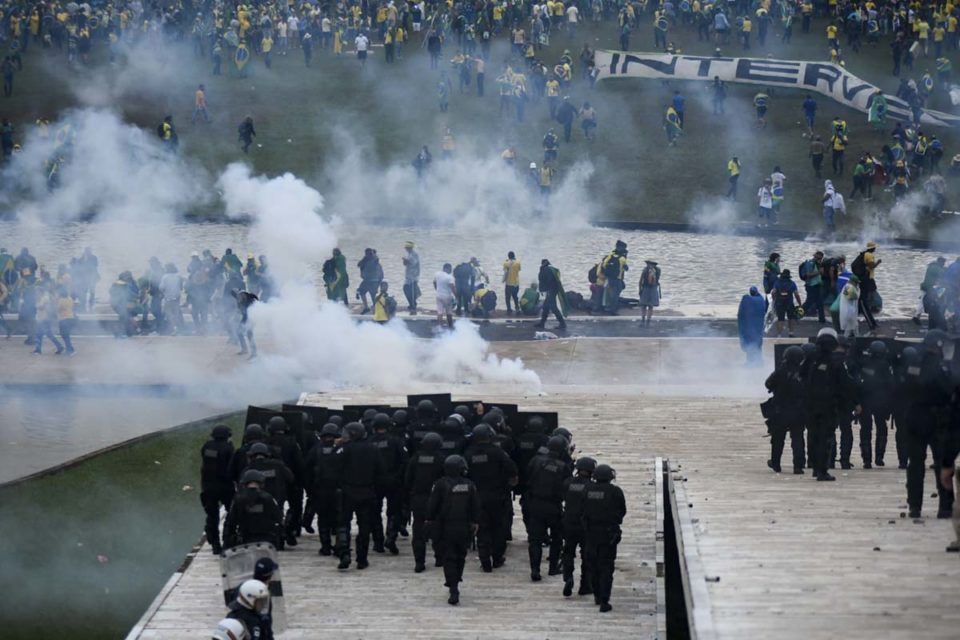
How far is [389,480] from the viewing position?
17.8 meters

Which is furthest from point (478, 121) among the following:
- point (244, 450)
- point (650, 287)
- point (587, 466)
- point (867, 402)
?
point (587, 466)

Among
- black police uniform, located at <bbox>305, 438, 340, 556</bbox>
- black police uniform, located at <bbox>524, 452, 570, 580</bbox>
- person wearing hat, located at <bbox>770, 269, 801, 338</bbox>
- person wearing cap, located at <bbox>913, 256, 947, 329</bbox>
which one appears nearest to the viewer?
black police uniform, located at <bbox>524, 452, 570, 580</bbox>

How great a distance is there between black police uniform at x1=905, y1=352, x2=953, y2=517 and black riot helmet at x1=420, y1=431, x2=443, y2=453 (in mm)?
4367

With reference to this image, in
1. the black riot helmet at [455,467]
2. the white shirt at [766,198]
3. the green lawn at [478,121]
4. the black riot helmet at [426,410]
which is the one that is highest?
the green lawn at [478,121]

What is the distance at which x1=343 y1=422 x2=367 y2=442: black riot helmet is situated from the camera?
1738 cm

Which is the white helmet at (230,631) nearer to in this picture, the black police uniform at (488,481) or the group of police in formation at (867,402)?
the black police uniform at (488,481)

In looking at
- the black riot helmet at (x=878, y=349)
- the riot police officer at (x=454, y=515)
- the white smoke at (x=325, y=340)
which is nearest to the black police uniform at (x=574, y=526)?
the riot police officer at (x=454, y=515)

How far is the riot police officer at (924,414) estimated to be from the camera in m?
16.4

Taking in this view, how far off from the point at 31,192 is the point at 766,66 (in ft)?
60.8

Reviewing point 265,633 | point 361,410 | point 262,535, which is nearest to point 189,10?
point 361,410

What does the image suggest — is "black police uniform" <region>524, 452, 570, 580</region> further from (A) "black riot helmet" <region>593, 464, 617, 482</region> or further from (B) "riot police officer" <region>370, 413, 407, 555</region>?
(B) "riot police officer" <region>370, 413, 407, 555</region>

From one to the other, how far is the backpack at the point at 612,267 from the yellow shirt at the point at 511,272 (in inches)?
60.7

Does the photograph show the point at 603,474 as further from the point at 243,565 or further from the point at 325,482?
the point at 243,565

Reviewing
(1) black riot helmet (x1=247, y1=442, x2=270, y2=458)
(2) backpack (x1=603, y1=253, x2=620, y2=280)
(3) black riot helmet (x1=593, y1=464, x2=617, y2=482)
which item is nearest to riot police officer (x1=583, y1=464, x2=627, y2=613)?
(3) black riot helmet (x1=593, y1=464, x2=617, y2=482)
